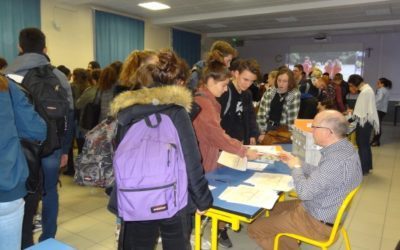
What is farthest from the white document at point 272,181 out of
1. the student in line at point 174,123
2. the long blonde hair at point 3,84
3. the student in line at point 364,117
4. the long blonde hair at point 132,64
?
the student in line at point 364,117

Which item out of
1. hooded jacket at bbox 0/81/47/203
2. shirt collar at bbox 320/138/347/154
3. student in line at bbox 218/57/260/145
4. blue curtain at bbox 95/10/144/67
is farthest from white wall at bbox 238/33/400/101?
hooded jacket at bbox 0/81/47/203

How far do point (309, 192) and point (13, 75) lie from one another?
1.76m

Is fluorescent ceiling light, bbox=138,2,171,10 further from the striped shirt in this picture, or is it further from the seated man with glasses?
the striped shirt

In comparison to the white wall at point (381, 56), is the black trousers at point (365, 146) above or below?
below

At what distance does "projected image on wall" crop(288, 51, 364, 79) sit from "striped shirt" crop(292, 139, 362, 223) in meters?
9.61

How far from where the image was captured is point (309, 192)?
1.63 metres

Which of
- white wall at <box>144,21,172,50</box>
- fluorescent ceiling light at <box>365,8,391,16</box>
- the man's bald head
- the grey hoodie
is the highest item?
fluorescent ceiling light at <box>365,8,391,16</box>

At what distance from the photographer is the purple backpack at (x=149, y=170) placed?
1.27 meters

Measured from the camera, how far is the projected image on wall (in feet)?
33.8

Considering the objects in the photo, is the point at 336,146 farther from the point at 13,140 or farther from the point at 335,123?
the point at 13,140

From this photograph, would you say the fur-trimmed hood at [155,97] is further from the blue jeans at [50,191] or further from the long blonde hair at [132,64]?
the blue jeans at [50,191]

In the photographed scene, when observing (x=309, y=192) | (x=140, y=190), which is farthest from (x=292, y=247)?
(x=140, y=190)

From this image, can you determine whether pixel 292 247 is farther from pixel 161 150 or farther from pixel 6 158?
pixel 6 158

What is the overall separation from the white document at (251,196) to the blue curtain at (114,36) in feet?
19.6
